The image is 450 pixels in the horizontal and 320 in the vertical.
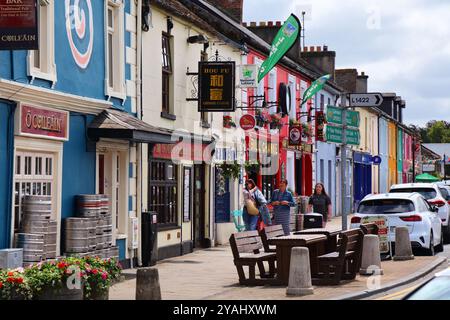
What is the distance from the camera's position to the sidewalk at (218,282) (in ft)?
46.9

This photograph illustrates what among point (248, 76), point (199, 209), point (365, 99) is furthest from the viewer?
point (248, 76)

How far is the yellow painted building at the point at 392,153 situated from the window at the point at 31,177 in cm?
5142

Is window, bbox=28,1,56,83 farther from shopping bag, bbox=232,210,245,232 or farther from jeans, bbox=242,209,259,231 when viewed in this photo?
shopping bag, bbox=232,210,245,232

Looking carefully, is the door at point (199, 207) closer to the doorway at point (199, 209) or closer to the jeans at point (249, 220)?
the doorway at point (199, 209)

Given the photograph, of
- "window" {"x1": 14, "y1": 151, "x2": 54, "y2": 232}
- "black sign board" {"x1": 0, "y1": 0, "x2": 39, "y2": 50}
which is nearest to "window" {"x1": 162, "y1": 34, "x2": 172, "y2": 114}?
"window" {"x1": 14, "y1": 151, "x2": 54, "y2": 232}

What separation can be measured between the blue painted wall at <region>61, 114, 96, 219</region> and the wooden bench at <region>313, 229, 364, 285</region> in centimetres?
460

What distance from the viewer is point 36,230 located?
1496 cm

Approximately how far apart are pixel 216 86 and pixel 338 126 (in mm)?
5043

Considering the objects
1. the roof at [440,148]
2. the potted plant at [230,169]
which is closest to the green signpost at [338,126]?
the potted plant at [230,169]

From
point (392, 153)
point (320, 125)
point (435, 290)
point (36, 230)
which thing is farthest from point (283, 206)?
point (392, 153)

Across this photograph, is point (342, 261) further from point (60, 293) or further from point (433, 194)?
point (433, 194)

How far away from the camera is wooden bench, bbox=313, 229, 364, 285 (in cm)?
1552

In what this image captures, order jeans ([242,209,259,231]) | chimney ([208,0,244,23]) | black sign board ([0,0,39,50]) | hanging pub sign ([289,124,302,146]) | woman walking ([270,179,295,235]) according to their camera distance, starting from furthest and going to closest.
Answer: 1. hanging pub sign ([289,124,302,146])
2. chimney ([208,0,244,23])
3. woman walking ([270,179,295,235])
4. jeans ([242,209,259,231])
5. black sign board ([0,0,39,50])

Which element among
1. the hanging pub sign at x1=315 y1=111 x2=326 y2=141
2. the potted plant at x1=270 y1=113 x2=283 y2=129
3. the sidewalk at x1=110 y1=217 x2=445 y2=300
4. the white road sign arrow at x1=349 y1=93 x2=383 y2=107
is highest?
the hanging pub sign at x1=315 y1=111 x2=326 y2=141
